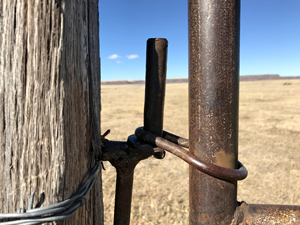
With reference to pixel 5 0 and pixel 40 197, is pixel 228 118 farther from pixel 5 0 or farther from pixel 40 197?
pixel 5 0

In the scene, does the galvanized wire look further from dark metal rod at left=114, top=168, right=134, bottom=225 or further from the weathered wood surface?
dark metal rod at left=114, top=168, right=134, bottom=225

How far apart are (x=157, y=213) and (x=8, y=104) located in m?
3.42

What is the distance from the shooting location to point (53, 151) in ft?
2.83

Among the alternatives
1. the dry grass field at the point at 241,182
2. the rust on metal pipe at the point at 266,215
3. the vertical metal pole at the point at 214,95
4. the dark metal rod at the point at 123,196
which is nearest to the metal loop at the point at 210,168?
the vertical metal pole at the point at 214,95

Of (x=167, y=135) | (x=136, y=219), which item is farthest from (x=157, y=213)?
(x=167, y=135)

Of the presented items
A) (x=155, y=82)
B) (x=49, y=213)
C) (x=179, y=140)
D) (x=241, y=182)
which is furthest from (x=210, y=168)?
(x=241, y=182)

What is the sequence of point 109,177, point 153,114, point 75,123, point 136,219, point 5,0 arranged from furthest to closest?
point 109,177 < point 136,219 < point 153,114 < point 75,123 < point 5,0

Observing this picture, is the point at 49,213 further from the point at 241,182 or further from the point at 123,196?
the point at 241,182

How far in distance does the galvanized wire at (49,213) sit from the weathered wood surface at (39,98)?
29mm

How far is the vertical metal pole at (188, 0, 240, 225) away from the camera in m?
1.00

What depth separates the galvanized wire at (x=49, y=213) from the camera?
2.62ft

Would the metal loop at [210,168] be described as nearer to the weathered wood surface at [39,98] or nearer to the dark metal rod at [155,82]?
the dark metal rod at [155,82]

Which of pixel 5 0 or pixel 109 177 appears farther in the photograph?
pixel 109 177

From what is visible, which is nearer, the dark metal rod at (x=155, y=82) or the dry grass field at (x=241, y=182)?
the dark metal rod at (x=155, y=82)
